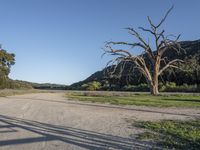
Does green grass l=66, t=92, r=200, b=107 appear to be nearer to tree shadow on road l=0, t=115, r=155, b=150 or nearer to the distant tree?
tree shadow on road l=0, t=115, r=155, b=150

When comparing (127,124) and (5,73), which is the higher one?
(5,73)

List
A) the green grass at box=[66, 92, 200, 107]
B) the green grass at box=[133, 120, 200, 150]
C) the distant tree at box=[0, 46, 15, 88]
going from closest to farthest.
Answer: the green grass at box=[133, 120, 200, 150] < the green grass at box=[66, 92, 200, 107] < the distant tree at box=[0, 46, 15, 88]

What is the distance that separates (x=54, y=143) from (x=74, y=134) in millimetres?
1283

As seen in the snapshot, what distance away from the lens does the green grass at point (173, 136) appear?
708 cm

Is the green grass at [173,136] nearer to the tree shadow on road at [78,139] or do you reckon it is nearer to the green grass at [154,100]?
the tree shadow on road at [78,139]

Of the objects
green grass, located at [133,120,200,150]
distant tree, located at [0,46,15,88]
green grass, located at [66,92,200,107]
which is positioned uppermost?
distant tree, located at [0,46,15,88]

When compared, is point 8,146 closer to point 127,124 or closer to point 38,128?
point 38,128

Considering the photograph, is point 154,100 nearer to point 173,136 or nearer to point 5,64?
point 173,136

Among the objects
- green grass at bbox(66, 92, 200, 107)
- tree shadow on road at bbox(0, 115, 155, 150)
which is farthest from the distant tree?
tree shadow on road at bbox(0, 115, 155, 150)

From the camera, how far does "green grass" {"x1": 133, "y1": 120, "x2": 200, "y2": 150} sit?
23.2ft

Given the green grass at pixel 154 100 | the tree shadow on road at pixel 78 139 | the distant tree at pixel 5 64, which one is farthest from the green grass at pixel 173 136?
the distant tree at pixel 5 64

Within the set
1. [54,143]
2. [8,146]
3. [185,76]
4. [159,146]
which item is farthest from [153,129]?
[185,76]

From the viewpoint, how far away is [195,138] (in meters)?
7.83

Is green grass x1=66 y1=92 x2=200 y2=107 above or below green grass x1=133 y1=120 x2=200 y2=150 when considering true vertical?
above
